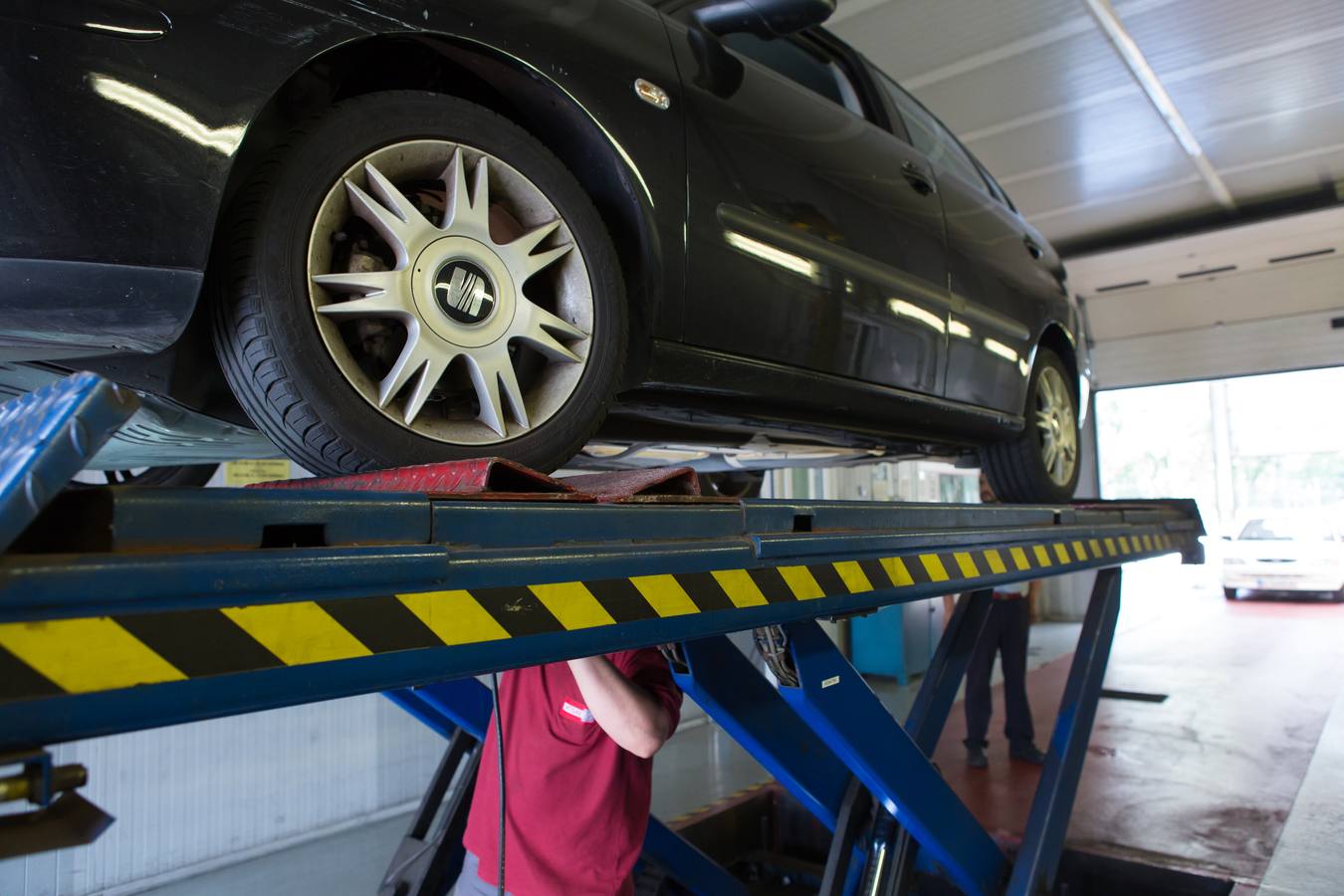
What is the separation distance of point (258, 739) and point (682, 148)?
10.5 ft

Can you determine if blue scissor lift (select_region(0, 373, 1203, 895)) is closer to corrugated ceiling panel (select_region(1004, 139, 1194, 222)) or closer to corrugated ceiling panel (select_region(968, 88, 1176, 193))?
corrugated ceiling panel (select_region(968, 88, 1176, 193))

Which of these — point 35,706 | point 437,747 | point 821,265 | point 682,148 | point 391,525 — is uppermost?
point 682,148

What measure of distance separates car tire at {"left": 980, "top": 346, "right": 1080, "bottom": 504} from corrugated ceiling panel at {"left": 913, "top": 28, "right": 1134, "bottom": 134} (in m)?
2.92

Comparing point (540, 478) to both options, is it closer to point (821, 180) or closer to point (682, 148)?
point (682, 148)

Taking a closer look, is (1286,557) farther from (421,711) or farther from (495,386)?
(495,386)

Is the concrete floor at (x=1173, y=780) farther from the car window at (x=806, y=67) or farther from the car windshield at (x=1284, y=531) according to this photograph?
the car windshield at (x=1284, y=531)

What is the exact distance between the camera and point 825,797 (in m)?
2.09

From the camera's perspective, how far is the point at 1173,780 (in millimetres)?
4070

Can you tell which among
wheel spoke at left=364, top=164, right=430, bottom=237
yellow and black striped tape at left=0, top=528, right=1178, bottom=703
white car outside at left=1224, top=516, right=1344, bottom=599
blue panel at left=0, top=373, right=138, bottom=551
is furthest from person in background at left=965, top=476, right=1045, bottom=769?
white car outside at left=1224, top=516, right=1344, bottom=599

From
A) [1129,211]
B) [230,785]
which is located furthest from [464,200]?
[1129,211]

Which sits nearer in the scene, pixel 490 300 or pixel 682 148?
pixel 490 300

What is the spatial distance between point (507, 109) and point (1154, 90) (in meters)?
5.55

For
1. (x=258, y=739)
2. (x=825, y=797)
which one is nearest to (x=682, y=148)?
(x=825, y=797)

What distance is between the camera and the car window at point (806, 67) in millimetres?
2486
